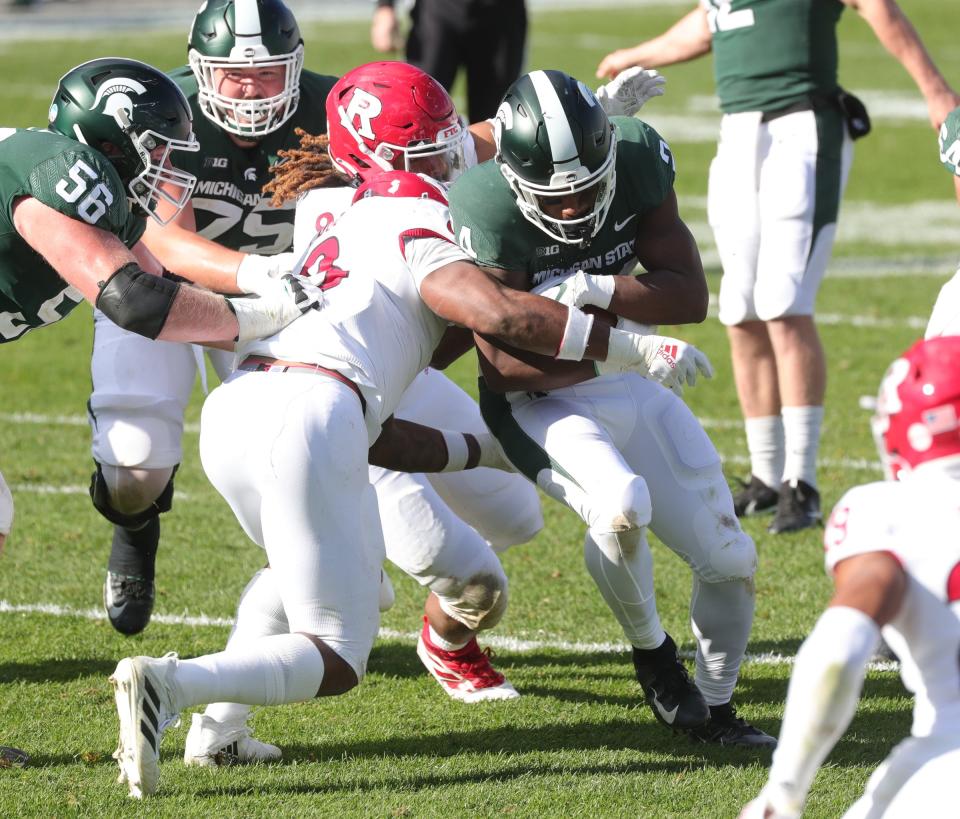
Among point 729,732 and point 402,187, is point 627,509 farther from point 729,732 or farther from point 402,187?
point 402,187

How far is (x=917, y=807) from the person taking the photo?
7.89ft

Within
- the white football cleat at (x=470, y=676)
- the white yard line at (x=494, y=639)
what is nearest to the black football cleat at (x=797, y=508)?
the white yard line at (x=494, y=639)

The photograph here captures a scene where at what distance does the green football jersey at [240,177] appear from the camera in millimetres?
4684

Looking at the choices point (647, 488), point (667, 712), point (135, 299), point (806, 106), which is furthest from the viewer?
point (806, 106)

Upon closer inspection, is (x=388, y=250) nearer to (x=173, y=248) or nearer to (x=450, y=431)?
(x=450, y=431)

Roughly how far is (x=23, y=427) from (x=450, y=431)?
353cm

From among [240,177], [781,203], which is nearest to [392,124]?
[240,177]

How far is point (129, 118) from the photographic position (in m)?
3.74

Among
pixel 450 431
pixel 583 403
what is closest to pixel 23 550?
pixel 450 431

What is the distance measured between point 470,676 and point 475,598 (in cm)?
25

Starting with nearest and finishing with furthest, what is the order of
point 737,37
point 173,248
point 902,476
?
point 902,476 → point 173,248 → point 737,37

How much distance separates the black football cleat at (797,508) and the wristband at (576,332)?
233cm

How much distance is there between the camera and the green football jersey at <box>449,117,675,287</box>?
366cm

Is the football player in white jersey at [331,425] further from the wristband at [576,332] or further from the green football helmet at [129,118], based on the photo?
the green football helmet at [129,118]
